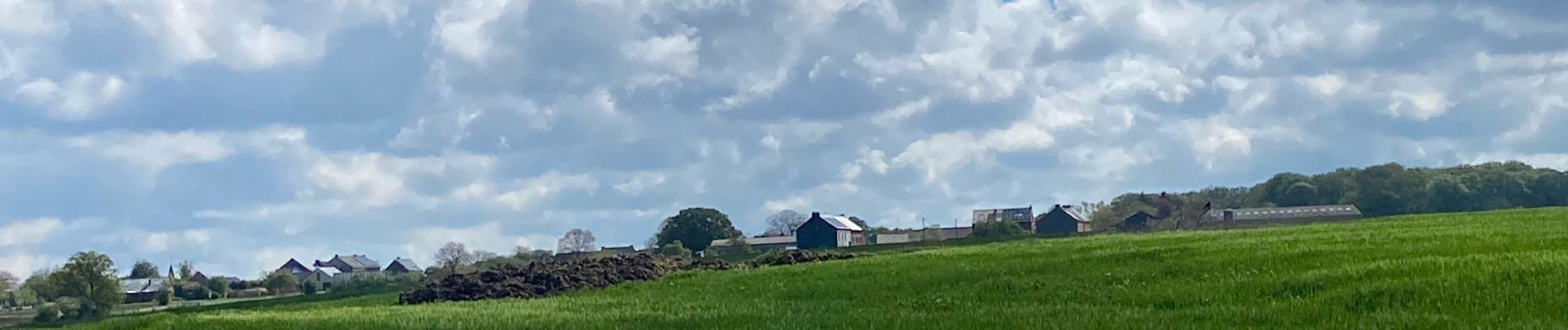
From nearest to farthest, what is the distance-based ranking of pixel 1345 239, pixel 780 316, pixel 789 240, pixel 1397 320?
pixel 1397 320 < pixel 780 316 < pixel 1345 239 < pixel 789 240

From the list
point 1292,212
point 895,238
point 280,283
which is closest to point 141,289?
point 280,283

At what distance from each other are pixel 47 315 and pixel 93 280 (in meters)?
6.96

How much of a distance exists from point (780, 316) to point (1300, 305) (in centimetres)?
705

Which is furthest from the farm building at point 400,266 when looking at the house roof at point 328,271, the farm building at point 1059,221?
the farm building at point 1059,221

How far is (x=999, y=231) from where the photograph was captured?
80.6 meters

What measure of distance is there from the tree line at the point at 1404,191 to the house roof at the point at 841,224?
61.6 ft

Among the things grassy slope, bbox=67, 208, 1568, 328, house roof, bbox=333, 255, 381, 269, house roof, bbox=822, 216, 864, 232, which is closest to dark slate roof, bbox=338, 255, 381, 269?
house roof, bbox=333, 255, 381, 269

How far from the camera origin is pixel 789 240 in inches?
4749

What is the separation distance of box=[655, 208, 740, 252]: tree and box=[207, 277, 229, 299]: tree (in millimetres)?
27667

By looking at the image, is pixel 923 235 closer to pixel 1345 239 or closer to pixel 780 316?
pixel 1345 239

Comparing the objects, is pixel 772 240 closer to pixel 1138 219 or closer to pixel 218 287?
pixel 1138 219

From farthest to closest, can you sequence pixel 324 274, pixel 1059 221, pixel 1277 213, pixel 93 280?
pixel 324 274 < pixel 1059 221 < pixel 1277 213 < pixel 93 280

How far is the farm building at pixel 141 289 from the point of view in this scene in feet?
274

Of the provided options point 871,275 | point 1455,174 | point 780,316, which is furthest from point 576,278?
point 1455,174
